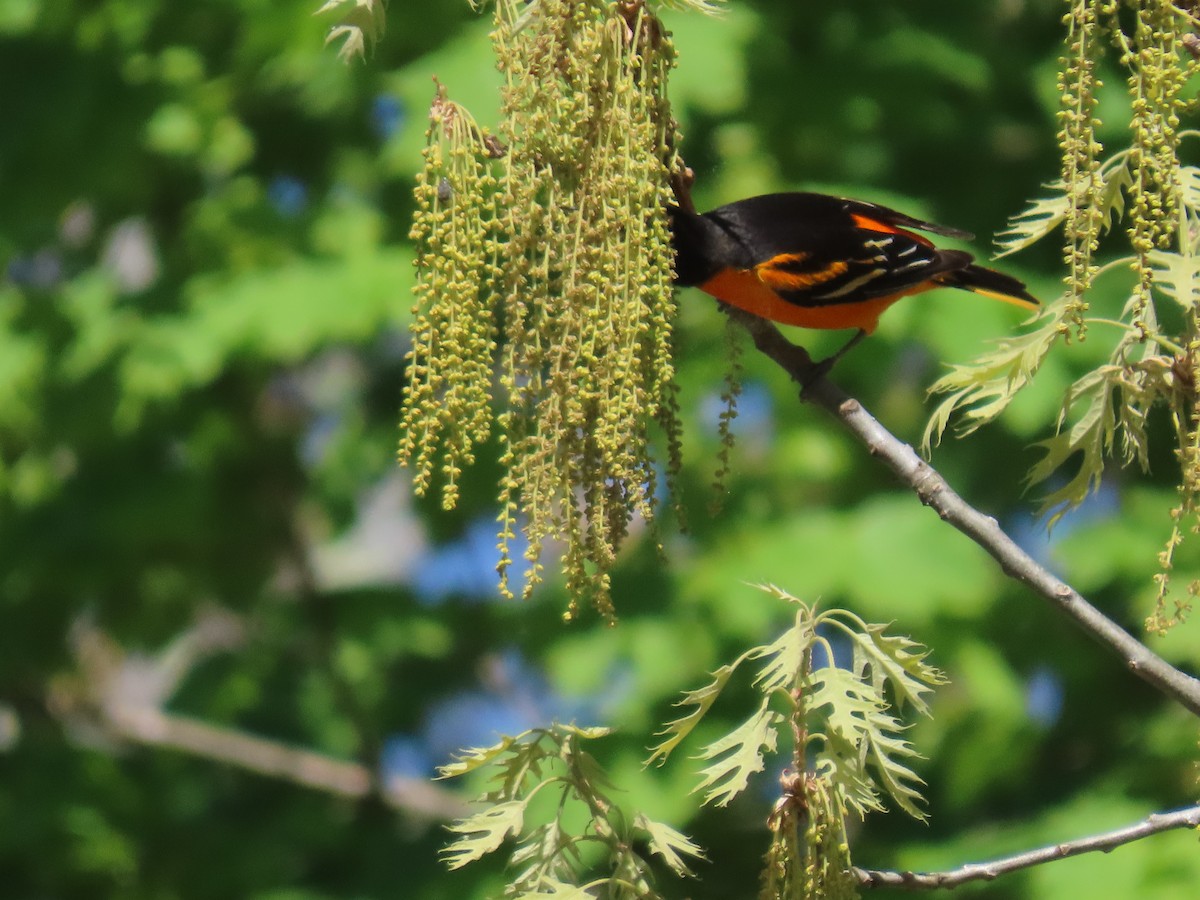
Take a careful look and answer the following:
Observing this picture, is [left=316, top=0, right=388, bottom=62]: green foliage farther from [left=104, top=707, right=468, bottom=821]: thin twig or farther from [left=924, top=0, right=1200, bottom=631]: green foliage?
[left=104, top=707, right=468, bottom=821]: thin twig

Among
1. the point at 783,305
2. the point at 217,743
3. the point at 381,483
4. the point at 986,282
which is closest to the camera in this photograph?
the point at 783,305

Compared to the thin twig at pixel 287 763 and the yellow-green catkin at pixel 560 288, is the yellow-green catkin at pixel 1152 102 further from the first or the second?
the thin twig at pixel 287 763

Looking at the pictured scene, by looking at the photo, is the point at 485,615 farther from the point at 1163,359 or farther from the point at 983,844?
the point at 1163,359

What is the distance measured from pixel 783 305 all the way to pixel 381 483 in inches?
160

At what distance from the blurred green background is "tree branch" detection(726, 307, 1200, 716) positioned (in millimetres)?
2188

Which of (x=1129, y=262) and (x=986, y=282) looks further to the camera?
(x=986, y=282)

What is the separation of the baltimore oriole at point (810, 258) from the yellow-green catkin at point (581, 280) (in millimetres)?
582

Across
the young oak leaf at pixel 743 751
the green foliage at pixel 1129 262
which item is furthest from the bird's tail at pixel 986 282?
the young oak leaf at pixel 743 751

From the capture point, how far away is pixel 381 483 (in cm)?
629

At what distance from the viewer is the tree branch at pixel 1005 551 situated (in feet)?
4.94

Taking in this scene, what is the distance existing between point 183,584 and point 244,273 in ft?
6.02

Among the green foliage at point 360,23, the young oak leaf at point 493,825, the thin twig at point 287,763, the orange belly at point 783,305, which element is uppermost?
the thin twig at point 287,763

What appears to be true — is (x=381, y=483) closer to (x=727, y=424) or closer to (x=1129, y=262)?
(x=727, y=424)

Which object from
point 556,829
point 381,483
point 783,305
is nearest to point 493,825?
point 556,829
